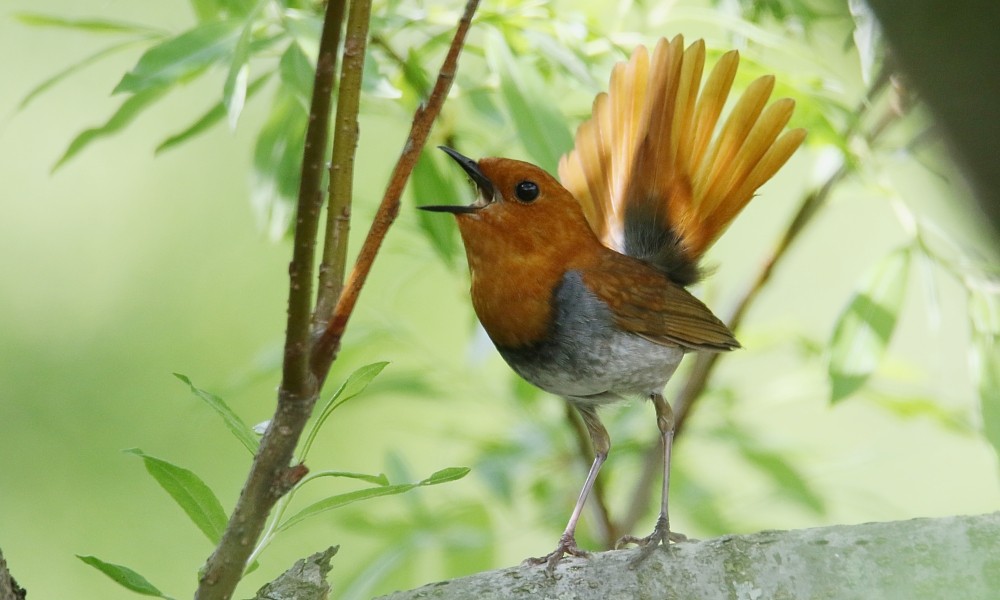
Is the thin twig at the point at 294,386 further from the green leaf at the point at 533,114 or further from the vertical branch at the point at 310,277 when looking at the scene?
the green leaf at the point at 533,114

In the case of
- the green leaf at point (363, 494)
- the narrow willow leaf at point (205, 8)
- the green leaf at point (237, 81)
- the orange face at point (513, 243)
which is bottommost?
the orange face at point (513, 243)

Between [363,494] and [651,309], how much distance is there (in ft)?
4.09

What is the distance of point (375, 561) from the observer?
2859mm

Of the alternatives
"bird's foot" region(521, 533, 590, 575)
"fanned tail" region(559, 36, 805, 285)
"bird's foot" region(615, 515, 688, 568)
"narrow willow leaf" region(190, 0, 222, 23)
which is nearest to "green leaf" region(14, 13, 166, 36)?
"narrow willow leaf" region(190, 0, 222, 23)

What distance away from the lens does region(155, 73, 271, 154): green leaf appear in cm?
222

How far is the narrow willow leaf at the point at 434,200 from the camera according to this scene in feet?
7.74

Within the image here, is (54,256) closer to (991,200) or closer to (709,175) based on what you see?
(709,175)

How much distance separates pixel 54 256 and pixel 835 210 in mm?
3868

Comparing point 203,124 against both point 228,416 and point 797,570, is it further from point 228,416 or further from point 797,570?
point 797,570

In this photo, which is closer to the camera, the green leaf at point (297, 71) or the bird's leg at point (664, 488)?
the green leaf at point (297, 71)

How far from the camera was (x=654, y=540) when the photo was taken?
6.21 ft

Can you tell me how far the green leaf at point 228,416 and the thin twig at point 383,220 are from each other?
0.15m

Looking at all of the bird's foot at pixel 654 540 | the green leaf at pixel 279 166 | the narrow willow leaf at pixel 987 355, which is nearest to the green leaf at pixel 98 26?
the green leaf at pixel 279 166

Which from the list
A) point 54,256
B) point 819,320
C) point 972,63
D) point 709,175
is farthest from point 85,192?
point 972,63
